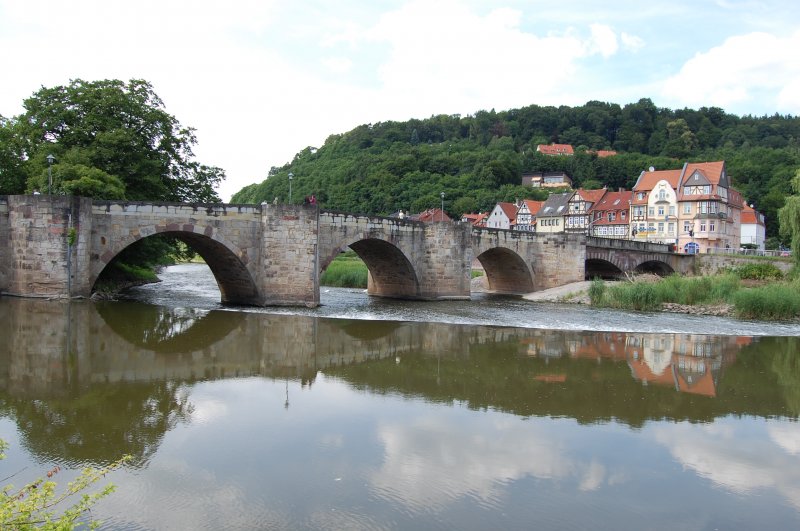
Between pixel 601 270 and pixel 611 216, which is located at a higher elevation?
pixel 611 216

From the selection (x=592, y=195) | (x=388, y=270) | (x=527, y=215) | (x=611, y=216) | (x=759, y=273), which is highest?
(x=592, y=195)

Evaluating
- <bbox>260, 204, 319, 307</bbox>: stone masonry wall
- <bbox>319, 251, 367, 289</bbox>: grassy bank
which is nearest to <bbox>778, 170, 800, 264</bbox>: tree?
<bbox>319, 251, 367, 289</bbox>: grassy bank

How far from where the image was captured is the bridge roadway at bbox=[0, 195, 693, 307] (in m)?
21.9

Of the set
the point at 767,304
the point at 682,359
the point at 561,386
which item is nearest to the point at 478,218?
the point at 767,304

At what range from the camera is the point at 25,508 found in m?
4.16

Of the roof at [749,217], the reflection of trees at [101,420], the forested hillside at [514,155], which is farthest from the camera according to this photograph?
the forested hillside at [514,155]

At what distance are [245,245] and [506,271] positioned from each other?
2050 centimetres

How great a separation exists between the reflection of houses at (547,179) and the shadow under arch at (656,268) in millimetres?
66957

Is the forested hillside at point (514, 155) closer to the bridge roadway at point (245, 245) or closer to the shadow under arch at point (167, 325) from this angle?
the bridge roadway at point (245, 245)

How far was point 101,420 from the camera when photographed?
30.2 feet

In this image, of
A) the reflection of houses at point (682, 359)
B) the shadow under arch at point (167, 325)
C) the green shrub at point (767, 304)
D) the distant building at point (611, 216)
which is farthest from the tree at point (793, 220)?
Answer: the distant building at point (611, 216)

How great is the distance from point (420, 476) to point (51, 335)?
11.8 metres

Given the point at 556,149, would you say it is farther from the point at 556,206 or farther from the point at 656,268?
the point at 656,268

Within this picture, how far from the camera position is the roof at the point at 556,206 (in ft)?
260
